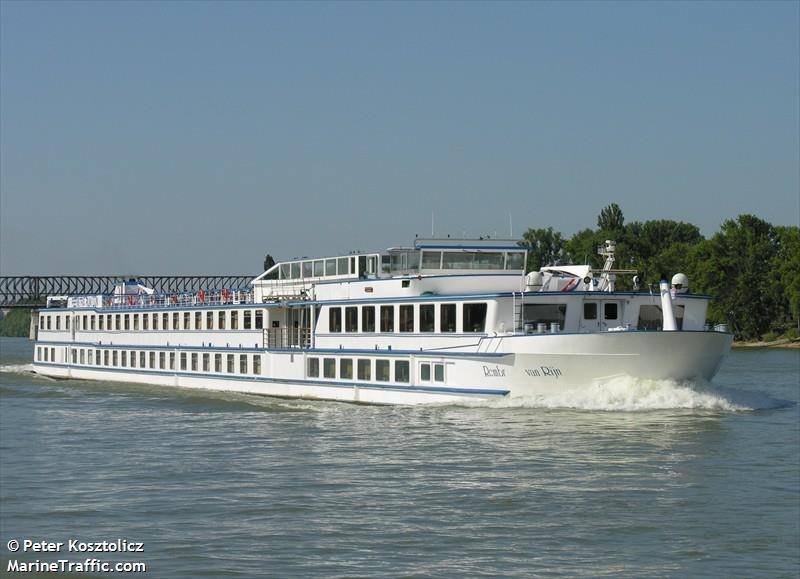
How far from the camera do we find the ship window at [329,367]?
40219mm

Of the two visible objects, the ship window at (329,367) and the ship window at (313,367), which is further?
the ship window at (313,367)

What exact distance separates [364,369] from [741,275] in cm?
8090

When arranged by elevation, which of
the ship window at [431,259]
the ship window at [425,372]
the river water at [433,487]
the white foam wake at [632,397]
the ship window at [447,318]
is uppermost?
the ship window at [431,259]

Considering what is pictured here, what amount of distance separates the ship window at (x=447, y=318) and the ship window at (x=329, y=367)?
6.26 meters

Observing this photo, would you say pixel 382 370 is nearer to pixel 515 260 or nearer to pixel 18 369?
pixel 515 260

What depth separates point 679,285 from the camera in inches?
1372

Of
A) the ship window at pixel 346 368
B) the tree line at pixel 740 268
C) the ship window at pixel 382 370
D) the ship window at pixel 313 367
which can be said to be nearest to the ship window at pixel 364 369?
the ship window at pixel 382 370

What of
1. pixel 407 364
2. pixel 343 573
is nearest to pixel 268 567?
pixel 343 573

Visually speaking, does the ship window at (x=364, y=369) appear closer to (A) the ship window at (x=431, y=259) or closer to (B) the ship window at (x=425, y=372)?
(B) the ship window at (x=425, y=372)

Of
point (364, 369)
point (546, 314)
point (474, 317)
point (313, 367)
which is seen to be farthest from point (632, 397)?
point (313, 367)

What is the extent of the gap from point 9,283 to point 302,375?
144788mm

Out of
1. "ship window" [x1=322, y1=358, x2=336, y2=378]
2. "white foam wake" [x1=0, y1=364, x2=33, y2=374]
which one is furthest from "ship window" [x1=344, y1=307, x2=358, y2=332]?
"white foam wake" [x1=0, y1=364, x2=33, y2=374]

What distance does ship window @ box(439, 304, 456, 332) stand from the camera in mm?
35156

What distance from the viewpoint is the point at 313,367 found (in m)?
41.3
